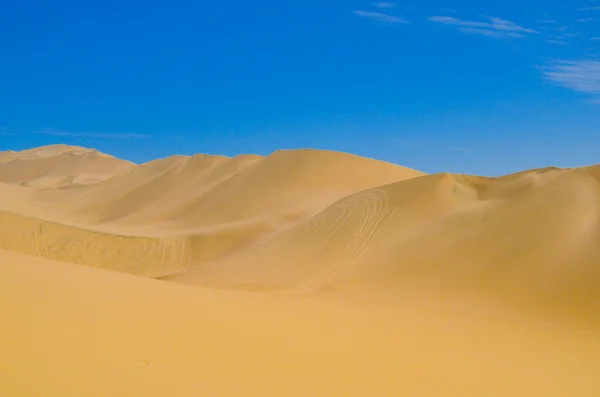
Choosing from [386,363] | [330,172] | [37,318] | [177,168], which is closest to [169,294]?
[37,318]

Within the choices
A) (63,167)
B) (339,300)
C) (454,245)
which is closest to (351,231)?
(454,245)

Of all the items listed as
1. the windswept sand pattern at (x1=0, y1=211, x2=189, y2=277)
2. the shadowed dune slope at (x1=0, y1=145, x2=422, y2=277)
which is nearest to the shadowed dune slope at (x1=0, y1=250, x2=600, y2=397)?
the shadowed dune slope at (x1=0, y1=145, x2=422, y2=277)

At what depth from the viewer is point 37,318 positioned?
13.9 feet

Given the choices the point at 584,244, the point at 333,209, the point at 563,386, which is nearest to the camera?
the point at 563,386

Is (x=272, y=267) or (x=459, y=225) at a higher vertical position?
(x=459, y=225)

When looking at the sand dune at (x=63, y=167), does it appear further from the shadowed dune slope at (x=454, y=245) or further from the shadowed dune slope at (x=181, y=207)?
the shadowed dune slope at (x=454, y=245)

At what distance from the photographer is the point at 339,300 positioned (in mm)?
10055

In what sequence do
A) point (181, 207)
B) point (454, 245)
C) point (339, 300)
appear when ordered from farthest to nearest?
point (181, 207)
point (454, 245)
point (339, 300)

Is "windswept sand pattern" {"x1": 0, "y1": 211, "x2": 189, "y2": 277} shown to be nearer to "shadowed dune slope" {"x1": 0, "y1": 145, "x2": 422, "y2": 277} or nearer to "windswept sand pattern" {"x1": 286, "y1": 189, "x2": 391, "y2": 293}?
"shadowed dune slope" {"x1": 0, "y1": 145, "x2": 422, "y2": 277}

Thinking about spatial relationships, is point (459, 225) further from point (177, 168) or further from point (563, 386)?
point (177, 168)

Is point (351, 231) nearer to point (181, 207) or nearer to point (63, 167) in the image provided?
point (181, 207)

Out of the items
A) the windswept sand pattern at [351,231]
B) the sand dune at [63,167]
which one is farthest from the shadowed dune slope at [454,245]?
the sand dune at [63,167]

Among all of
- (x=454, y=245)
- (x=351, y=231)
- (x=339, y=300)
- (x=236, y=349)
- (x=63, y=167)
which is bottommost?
(x=236, y=349)

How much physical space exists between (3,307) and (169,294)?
266cm
